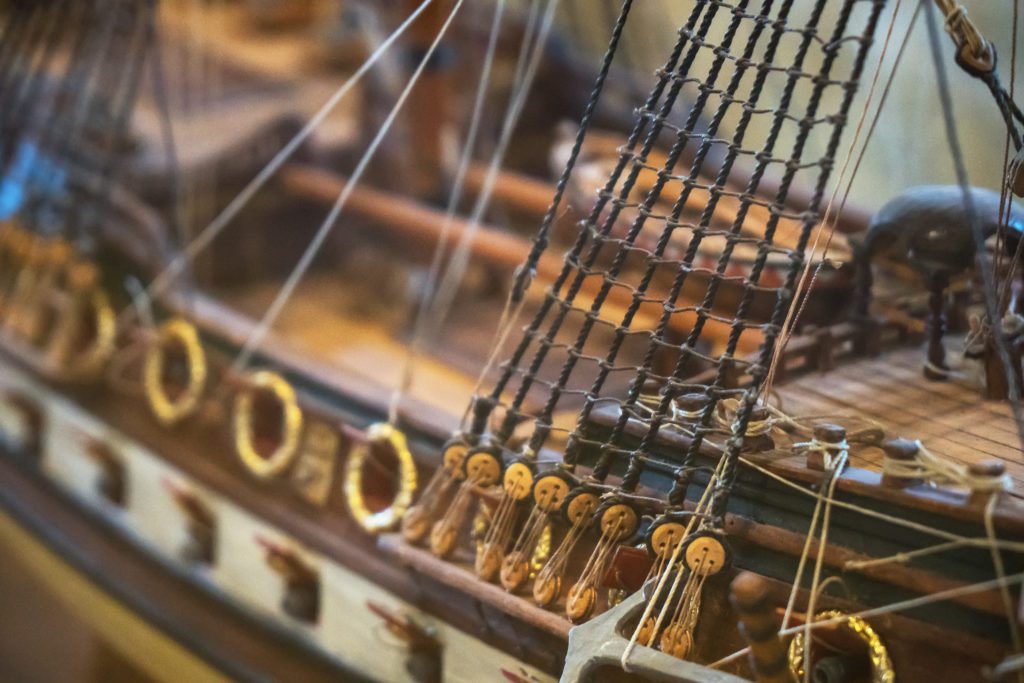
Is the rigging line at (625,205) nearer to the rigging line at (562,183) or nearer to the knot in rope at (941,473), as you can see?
the rigging line at (562,183)

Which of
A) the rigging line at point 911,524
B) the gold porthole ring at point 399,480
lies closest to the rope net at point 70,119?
the gold porthole ring at point 399,480

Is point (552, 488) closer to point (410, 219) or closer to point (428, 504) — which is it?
point (428, 504)

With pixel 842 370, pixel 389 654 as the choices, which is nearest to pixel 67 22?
pixel 389 654

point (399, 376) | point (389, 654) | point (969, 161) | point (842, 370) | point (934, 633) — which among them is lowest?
point (389, 654)

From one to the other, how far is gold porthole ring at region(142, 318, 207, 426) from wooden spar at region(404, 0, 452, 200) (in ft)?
3.67

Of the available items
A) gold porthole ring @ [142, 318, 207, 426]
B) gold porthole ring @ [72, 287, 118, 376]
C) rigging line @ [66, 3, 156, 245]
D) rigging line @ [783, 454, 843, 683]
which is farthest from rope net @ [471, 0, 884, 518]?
rigging line @ [66, 3, 156, 245]

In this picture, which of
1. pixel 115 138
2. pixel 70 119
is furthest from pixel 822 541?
pixel 70 119

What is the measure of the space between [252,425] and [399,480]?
508mm

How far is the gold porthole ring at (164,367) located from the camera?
247 cm

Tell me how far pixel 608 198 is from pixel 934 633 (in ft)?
2.56

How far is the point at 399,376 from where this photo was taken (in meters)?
2.87

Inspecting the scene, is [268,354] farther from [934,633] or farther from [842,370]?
[934,633]

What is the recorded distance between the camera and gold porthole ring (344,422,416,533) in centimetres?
197

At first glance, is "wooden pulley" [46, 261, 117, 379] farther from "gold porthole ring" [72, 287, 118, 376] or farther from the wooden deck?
the wooden deck
